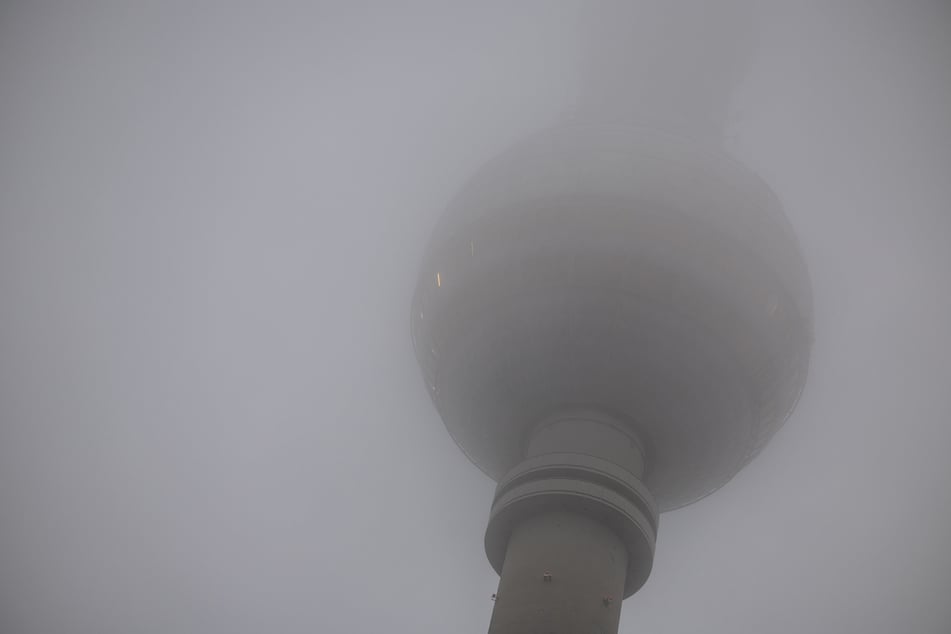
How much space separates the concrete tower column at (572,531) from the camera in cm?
1186

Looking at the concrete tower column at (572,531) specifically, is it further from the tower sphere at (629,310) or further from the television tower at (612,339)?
the tower sphere at (629,310)

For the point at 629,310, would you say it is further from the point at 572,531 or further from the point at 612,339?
the point at 572,531

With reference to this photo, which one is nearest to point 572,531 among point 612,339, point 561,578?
point 561,578

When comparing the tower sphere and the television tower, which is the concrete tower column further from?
the tower sphere

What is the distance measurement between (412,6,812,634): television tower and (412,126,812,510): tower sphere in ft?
0.12

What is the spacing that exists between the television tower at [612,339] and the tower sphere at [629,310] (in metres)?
0.04

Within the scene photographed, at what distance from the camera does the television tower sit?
1382 cm

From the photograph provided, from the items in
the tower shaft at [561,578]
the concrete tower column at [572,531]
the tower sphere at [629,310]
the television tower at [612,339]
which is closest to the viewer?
the tower shaft at [561,578]

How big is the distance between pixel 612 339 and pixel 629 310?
0.71 metres

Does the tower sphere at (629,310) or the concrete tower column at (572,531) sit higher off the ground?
the tower sphere at (629,310)

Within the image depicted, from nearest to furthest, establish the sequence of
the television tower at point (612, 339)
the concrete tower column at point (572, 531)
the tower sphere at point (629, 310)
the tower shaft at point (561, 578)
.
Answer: the tower shaft at point (561, 578), the concrete tower column at point (572, 531), the television tower at point (612, 339), the tower sphere at point (629, 310)

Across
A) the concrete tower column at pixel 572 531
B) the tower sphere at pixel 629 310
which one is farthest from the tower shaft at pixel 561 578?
the tower sphere at pixel 629 310

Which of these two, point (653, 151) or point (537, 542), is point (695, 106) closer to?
point (653, 151)

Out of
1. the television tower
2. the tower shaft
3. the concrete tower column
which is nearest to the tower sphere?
the television tower
